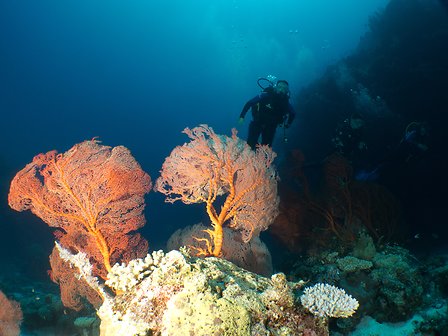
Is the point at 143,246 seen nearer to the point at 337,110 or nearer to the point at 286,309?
the point at 286,309

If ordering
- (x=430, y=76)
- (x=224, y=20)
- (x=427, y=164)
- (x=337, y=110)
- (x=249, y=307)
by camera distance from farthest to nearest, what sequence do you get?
1. (x=224, y=20)
2. (x=337, y=110)
3. (x=430, y=76)
4. (x=427, y=164)
5. (x=249, y=307)

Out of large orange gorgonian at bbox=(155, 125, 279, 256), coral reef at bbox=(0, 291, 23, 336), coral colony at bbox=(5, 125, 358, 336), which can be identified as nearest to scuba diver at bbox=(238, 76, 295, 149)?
coral colony at bbox=(5, 125, 358, 336)

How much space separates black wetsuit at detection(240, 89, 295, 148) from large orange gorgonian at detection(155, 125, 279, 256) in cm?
366

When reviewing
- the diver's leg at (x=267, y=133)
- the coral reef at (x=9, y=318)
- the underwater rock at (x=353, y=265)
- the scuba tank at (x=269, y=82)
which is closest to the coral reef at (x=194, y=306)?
the underwater rock at (x=353, y=265)

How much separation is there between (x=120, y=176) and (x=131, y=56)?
153655 mm

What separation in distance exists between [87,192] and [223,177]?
2.65m

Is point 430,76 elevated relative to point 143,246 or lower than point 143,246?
elevated

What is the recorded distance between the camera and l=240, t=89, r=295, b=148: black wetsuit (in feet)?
A: 28.5

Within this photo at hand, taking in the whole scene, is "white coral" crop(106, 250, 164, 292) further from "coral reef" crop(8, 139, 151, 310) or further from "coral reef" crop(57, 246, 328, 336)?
"coral reef" crop(8, 139, 151, 310)

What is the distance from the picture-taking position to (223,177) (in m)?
4.95

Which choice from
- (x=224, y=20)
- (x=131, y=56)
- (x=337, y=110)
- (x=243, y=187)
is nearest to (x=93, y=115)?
(x=131, y=56)

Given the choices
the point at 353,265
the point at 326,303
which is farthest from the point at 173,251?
the point at 353,265

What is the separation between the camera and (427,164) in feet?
32.9

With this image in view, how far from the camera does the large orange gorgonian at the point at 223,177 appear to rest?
4863 millimetres
